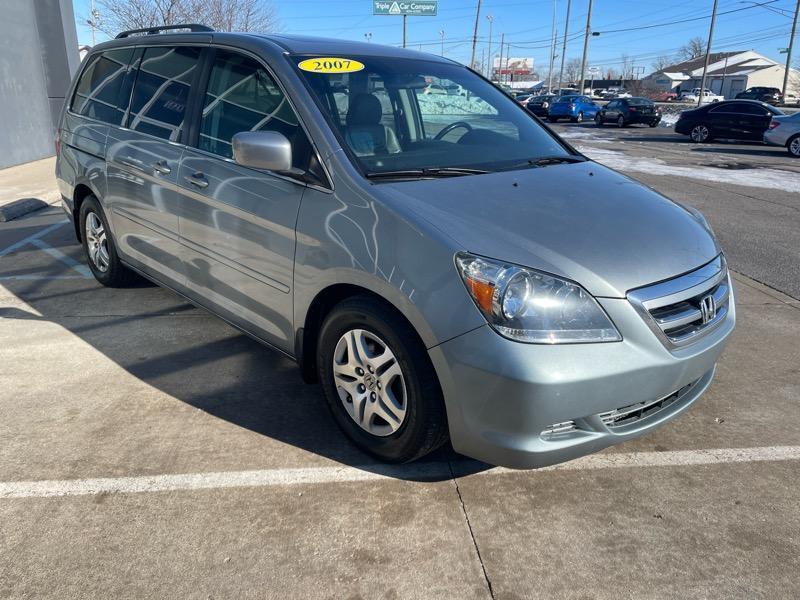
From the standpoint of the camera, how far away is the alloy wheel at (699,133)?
2227 centimetres

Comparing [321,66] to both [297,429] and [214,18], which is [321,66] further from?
[214,18]

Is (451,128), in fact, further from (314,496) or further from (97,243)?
(97,243)

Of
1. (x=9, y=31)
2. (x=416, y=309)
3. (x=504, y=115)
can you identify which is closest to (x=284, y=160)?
(x=416, y=309)

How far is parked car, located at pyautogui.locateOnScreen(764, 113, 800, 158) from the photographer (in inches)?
695

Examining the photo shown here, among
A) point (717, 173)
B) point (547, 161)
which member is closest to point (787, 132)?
point (717, 173)

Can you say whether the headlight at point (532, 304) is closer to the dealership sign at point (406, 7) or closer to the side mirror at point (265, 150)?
the side mirror at point (265, 150)

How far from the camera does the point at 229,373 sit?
390 cm

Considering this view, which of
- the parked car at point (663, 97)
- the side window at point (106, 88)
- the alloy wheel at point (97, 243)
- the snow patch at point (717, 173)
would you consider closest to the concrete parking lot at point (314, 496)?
the alloy wheel at point (97, 243)

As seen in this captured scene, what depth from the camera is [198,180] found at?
3.60 meters

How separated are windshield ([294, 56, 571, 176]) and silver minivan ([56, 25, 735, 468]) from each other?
1 centimetres

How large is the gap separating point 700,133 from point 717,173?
990 cm

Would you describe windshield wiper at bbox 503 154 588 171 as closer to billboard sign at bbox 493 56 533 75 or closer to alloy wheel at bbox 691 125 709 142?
alloy wheel at bbox 691 125 709 142

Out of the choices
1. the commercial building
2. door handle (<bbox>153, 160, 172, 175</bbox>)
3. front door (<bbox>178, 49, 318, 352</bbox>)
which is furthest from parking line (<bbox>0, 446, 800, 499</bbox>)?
the commercial building

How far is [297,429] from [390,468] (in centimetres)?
60
